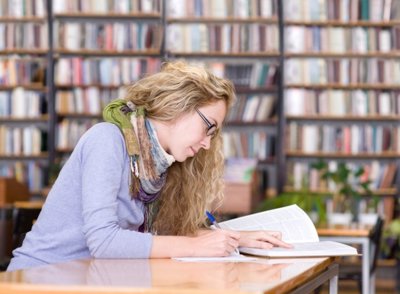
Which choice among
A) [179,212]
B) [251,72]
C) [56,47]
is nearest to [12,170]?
[56,47]

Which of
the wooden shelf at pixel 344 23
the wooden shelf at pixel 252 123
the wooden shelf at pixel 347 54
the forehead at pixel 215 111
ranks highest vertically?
the wooden shelf at pixel 344 23

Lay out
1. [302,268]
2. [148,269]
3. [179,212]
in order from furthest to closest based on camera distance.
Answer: [179,212] < [302,268] < [148,269]

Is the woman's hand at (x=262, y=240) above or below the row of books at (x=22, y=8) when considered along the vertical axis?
below

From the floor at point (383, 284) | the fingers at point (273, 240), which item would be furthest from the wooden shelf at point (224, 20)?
the fingers at point (273, 240)

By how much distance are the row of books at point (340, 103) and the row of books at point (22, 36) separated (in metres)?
2.34

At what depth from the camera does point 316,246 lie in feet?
6.75

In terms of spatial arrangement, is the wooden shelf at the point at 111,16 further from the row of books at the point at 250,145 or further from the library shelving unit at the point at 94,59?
the row of books at the point at 250,145

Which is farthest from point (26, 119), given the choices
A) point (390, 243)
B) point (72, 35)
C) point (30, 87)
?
point (390, 243)

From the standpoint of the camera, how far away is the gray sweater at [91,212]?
187cm

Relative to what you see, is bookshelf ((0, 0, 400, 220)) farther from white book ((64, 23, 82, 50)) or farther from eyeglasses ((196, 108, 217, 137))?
eyeglasses ((196, 108, 217, 137))

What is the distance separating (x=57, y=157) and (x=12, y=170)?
0.43m

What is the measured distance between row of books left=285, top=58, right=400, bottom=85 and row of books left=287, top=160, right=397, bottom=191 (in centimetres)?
76

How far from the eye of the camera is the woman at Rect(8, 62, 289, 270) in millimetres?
1877

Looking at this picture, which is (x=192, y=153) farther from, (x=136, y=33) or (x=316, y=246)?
(x=136, y=33)
